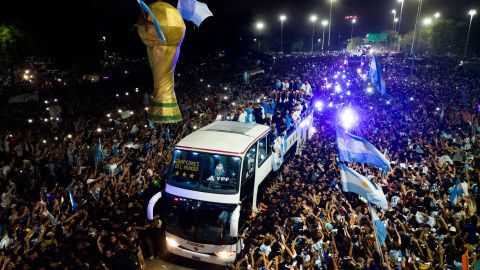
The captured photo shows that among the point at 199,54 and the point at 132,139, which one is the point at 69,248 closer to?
the point at 132,139

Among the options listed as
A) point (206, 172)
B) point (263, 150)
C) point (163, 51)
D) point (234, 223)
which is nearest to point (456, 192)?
point (263, 150)

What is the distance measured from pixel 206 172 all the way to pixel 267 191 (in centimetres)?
319

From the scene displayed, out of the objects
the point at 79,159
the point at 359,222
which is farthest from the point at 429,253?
the point at 79,159

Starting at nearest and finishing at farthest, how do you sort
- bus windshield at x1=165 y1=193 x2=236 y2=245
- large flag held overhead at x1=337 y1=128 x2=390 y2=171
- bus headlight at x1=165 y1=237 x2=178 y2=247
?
1. bus windshield at x1=165 y1=193 x2=236 y2=245
2. bus headlight at x1=165 y1=237 x2=178 y2=247
3. large flag held overhead at x1=337 y1=128 x2=390 y2=171

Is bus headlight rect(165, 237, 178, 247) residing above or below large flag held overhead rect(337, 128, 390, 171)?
below

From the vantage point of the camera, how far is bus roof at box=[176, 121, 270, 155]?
26.8 ft

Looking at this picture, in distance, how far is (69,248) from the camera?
6.95 m

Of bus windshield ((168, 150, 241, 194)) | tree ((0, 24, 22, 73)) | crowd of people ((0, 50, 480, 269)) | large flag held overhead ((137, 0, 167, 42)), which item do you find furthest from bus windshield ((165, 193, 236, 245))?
tree ((0, 24, 22, 73))

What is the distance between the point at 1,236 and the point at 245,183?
5117 mm

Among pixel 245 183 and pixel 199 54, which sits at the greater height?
pixel 199 54

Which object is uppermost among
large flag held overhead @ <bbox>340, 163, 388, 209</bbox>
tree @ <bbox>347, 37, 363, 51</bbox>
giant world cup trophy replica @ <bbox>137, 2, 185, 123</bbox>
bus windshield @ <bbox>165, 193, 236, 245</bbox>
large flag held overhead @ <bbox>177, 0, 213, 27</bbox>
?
tree @ <bbox>347, 37, 363, 51</bbox>

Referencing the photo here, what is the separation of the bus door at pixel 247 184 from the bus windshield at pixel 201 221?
622 millimetres

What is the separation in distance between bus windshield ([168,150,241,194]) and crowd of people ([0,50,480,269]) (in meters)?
1.14

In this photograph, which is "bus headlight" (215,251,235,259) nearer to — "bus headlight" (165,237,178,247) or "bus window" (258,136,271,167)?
"bus headlight" (165,237,178,247)
